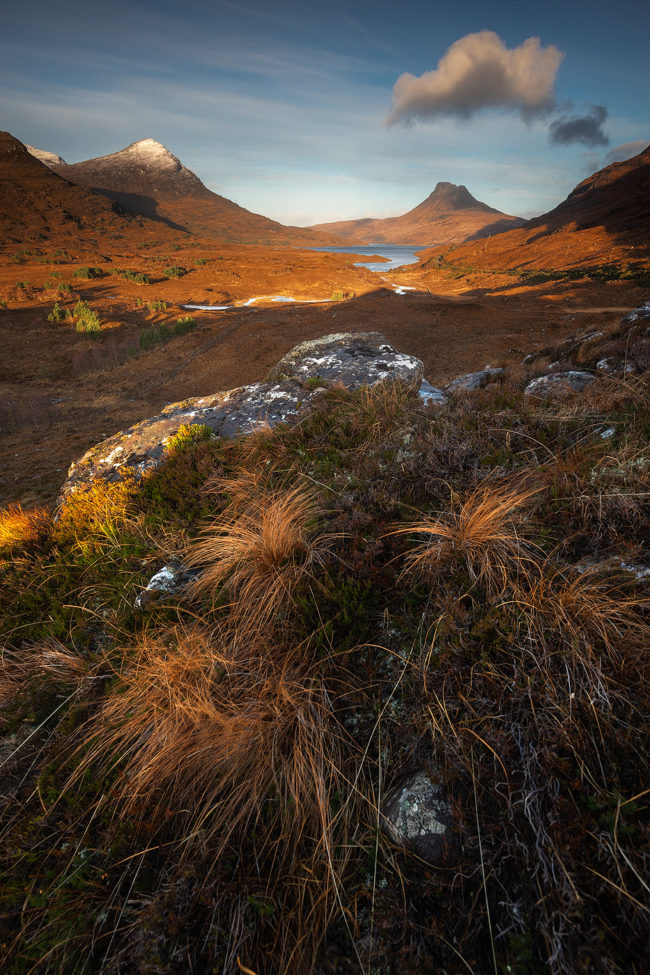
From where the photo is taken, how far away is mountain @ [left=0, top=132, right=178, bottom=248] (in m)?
56.6

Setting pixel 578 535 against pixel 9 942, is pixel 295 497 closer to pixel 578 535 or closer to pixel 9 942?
pixel 578 535

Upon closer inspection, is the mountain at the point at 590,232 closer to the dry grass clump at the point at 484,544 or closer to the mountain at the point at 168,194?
the dry grass clump at the point at 484,544

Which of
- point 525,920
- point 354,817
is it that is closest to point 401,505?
point 354,817

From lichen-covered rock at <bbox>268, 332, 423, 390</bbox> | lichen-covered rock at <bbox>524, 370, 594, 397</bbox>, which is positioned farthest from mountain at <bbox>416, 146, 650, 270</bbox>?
lichen-covered rock at <bbox>268, 332, 423, 390</bbox>

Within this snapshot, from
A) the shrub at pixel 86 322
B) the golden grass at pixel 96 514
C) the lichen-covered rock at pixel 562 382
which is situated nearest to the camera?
the golden grass at pixel 96 514

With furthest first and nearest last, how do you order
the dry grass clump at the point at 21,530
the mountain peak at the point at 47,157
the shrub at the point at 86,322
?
1. the mountain peak at the point at 47,157
2. the shrub at the point at 86,322
3. the dry grass clump at the point at 21,530

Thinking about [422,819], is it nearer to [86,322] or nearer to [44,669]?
[44,669]

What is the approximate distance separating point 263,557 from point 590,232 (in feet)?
206

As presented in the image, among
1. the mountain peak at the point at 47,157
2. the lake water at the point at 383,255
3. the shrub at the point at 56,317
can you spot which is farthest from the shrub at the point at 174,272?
the mountain peak at the point at 47,157

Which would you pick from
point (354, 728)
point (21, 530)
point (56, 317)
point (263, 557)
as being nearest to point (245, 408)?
point (21, 530)

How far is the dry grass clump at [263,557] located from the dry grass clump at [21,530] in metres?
1.93

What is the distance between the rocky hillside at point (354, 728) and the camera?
112 cm

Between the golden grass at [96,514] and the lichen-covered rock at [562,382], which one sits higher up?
the lichen-covered rock at [562,382]

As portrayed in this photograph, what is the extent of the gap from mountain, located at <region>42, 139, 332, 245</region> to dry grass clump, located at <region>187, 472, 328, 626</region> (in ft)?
376
